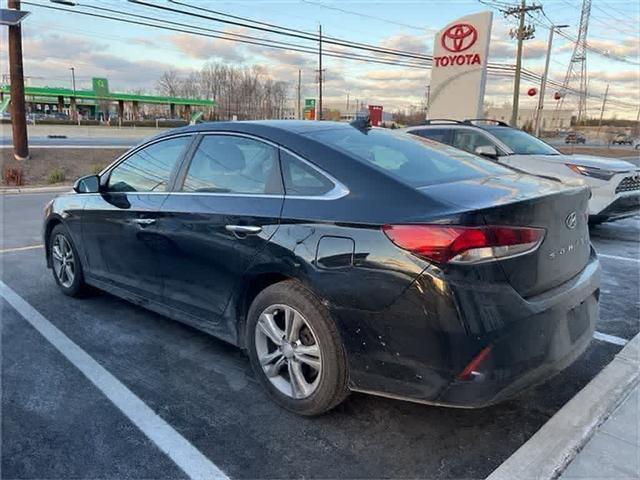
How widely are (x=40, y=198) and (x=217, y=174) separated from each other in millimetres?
9988

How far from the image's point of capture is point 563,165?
24.3 ft

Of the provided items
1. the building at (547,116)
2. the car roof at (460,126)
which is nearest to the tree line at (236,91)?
the building at (547,116)

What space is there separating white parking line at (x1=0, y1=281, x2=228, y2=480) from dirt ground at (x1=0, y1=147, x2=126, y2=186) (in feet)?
38.1

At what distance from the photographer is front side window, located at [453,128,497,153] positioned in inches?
315

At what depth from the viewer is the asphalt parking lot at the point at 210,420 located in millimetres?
2432

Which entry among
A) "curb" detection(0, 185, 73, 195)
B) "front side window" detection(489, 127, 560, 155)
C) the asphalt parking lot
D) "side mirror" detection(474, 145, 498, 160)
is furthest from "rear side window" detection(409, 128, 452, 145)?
"curb" detection(0, 185, 73, 195)

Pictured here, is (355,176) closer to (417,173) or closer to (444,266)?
(417,173)

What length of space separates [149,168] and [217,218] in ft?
3.63

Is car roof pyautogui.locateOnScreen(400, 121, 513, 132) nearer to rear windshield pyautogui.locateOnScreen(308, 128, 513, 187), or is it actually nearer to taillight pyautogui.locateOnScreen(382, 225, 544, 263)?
rear windshield pyautogui.locateOnScreen(308, 128, 513, 187)

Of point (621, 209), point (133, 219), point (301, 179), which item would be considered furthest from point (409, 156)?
point (621, 209)

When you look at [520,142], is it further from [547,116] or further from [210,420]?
[547,116]

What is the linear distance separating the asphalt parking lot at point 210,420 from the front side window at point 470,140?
4470 millimetres

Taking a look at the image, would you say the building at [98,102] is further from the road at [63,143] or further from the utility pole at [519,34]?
the utility pole at [519,34]

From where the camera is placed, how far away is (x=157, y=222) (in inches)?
139
